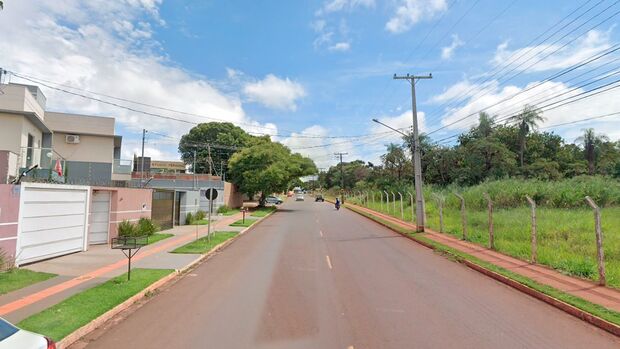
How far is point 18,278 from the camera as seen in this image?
1003 centimetres

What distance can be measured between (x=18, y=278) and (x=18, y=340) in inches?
325

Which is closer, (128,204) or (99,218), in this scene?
(99,218)

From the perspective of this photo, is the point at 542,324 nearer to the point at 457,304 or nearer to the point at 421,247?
the point at 457,304

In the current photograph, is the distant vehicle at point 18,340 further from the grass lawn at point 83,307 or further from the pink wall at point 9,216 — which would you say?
the pink wall at point 9,216

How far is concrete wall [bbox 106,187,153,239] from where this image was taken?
1791 centimetres

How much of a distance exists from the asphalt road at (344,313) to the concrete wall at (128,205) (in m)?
7.07

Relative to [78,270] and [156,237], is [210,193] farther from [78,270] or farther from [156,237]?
[78,270]

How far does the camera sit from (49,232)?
13.2 meters

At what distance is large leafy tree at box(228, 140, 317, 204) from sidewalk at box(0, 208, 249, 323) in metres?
27.5

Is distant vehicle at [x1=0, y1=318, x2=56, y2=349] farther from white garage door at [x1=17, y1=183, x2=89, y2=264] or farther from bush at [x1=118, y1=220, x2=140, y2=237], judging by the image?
bush at [x1=118, y1=220, x2=140, y2=237]

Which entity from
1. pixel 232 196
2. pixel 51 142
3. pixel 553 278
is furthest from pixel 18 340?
pixel 232 196

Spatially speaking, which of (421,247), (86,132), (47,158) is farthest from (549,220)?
(86,132)

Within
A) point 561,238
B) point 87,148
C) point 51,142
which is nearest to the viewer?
point 561,238

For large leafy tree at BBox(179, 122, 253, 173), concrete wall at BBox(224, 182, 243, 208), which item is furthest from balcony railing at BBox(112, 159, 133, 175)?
large leafy tree at BBox(179, 122, 253, 173)
